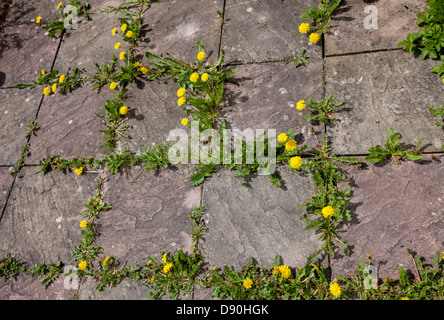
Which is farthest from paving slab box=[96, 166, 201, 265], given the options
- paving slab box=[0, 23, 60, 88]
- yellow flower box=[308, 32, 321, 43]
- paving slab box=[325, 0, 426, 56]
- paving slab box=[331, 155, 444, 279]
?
paving slab box=[0, 23, 60, 88]

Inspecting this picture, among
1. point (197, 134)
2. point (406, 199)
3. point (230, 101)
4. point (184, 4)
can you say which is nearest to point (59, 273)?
point (197, 134)

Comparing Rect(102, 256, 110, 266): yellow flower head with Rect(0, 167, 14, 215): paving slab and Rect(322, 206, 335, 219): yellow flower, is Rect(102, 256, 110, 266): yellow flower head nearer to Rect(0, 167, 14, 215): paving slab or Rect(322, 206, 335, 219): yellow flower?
Rect(0, 167, 14, 215): paving slab

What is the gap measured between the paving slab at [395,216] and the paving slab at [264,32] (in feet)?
3.91

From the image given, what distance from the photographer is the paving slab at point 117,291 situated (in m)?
2.41

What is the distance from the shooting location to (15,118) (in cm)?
353

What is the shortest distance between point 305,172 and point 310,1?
1.69 metres

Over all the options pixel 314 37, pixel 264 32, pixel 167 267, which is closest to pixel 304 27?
pixel 314 37

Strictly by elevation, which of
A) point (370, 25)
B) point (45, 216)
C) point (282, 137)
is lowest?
point (45, 216)

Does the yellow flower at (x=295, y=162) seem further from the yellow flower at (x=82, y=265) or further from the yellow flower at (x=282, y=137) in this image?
the yellow flower at (x=82, y=265)

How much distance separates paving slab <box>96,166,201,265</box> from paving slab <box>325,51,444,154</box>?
123 centimetres

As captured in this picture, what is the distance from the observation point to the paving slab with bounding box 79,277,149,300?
241 cm

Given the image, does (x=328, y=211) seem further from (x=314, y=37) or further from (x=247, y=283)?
(x=314, y=37)

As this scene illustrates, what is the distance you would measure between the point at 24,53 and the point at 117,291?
3.15m
